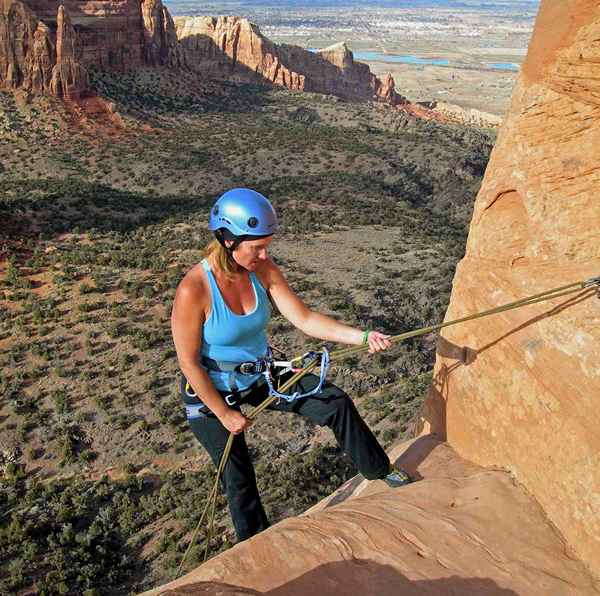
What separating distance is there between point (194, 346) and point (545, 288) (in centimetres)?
259

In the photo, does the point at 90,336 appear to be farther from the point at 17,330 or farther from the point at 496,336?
the point at 496,336

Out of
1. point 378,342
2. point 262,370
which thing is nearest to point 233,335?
point 262,370

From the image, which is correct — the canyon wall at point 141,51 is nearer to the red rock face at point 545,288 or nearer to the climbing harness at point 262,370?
the red rock face at point 545,288

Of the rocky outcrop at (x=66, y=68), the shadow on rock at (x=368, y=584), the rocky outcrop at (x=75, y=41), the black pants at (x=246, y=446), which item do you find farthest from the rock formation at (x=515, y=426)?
the rocky outcrop at (x=75, y=41)

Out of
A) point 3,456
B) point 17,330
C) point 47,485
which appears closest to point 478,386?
point 47,485

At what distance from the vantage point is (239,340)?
4207 mm

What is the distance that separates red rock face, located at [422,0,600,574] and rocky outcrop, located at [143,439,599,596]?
0.88ft

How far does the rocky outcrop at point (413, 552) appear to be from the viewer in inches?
131

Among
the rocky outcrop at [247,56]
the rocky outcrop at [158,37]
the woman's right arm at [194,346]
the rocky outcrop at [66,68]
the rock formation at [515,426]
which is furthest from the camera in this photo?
the rocky outcrop at [247,56]

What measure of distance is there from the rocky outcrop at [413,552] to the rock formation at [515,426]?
0.01 metres

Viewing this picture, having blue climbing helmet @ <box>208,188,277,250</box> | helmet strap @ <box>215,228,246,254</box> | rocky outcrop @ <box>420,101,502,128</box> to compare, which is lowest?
rocky outcrop @ <box>420,101,502,128</box>

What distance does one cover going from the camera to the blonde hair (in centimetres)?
403

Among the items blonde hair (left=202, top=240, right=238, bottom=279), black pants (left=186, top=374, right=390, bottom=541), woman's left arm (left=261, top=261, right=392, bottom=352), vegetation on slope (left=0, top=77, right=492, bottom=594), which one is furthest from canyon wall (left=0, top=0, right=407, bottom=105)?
black pants (left=186, top=374, right=390, bottom=541)

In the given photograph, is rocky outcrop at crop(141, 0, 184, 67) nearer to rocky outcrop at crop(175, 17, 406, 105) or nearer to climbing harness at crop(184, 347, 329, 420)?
rocky outcrop at crop(175, 17, 406, 105)
